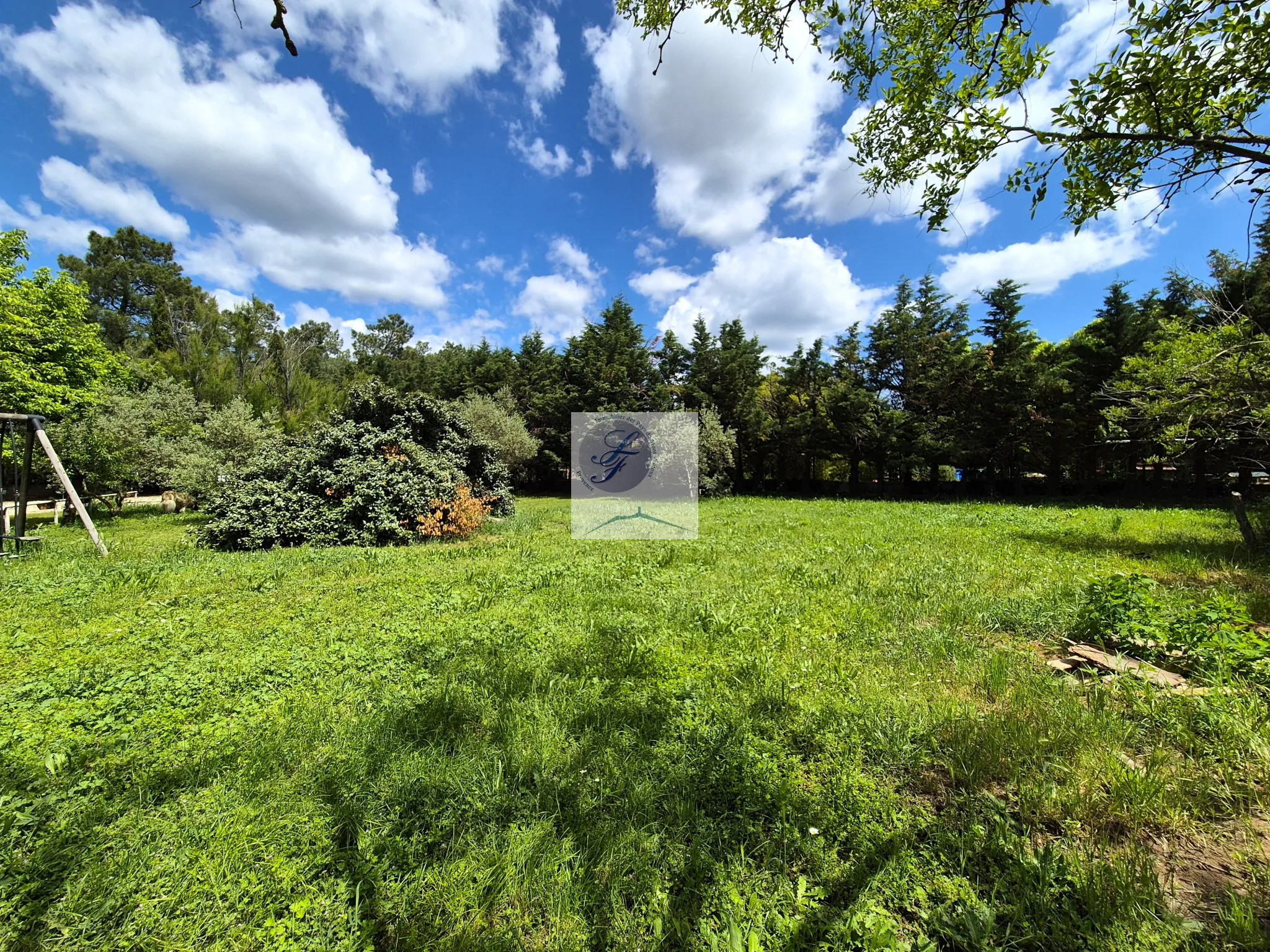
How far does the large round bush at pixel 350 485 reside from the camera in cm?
948

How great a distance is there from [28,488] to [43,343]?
6.87m

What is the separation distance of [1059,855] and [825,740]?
1088 mm

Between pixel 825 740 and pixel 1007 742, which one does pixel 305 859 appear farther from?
pixel 1007 742

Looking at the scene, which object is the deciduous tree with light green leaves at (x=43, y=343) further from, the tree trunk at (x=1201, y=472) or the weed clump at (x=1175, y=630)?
the tree trunk at (x=1201, y=472)

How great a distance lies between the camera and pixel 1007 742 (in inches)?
106

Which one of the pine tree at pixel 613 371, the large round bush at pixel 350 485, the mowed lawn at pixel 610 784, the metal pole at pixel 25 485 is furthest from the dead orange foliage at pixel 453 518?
the pine tree at pixel 613 371

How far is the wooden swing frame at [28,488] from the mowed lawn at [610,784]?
445cm

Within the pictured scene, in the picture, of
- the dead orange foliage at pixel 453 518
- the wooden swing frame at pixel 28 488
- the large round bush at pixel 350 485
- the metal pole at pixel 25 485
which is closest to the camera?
the wooden swing frame at pixel 28 488

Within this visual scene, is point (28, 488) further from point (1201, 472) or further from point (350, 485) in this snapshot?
point (1201, 472)

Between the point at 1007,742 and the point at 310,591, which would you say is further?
the point at 310,591

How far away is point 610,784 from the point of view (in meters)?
2.50

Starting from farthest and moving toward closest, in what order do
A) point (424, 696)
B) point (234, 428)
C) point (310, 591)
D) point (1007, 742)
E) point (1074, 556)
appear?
point (234, 428) < point (1074, 556) < point (310, 591) < point (424, 696) < point (1007, 742)

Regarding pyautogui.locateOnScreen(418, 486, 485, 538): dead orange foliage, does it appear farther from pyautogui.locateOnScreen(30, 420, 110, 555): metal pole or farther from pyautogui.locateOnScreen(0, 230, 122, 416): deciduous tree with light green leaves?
pyautogui.locateOnScreen(0, 230, 122, 416): deciduous tree with light green leaves

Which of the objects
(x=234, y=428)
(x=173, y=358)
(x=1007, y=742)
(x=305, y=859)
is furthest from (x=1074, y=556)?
(x=173, y=358)
